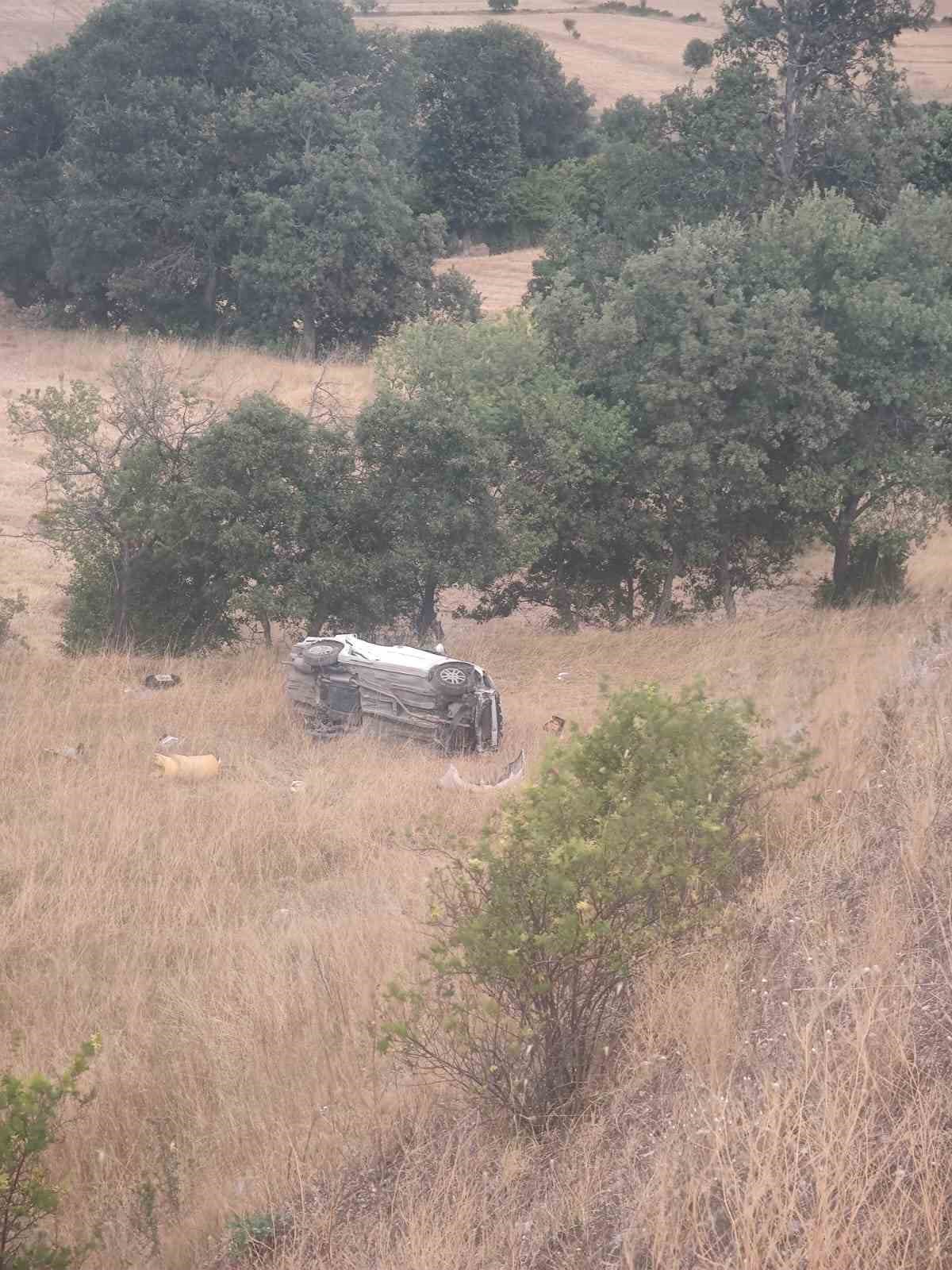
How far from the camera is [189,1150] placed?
498 centimetres

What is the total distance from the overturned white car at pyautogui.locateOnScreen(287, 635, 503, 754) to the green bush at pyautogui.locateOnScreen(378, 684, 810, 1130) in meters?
5.85

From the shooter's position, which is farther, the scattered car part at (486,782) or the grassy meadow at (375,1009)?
the scattered car part at (486,782)

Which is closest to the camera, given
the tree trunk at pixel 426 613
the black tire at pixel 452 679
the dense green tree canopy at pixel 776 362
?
the black tire at pixel 452 679

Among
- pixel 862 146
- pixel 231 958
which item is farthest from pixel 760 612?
pixel 231 958

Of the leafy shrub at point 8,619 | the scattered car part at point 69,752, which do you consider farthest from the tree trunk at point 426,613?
the scattered car part at point 69,752

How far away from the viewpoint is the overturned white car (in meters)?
11.4

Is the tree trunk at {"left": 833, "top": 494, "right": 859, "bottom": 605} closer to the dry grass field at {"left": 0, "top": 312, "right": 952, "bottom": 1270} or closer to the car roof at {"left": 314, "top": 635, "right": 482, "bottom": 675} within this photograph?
the dry grass field at {"left": 0, "top": 312, "right": 952, "bottom": 1270}

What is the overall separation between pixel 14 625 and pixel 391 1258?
15265 millimetres

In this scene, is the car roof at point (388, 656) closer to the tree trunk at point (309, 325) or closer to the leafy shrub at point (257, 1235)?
the leafy shrub at point (257, 1235)

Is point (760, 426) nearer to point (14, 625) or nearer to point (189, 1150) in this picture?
point (14, 625)

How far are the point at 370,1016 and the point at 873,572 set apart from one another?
1464cm

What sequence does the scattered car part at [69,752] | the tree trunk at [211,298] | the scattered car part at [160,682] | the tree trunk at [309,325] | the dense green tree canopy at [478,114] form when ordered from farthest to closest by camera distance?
the dense green tree canopy at [478,114]
the tree trunk at [211,298]
the tree trunk at [309,325]
the scattered car part at [160,682]
the scattered car part at [69,752]

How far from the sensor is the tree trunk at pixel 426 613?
15352mm

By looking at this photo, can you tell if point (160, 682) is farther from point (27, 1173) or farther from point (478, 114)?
point (478, 114)
